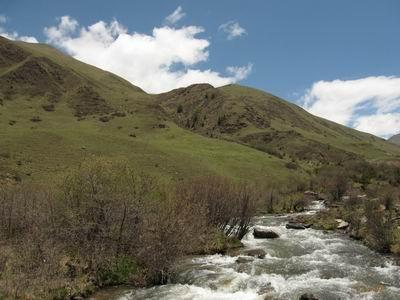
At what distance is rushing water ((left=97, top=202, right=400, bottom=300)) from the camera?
91.5 ft

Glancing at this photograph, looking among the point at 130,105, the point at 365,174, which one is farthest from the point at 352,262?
the point at 130,105

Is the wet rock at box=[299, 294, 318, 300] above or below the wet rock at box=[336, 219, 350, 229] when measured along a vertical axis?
below

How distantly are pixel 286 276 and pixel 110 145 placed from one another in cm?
7275

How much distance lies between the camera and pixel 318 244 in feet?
150

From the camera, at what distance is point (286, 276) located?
32.6m

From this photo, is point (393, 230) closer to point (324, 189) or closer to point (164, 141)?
point (324, 189)

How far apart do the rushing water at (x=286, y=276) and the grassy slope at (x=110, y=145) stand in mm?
37853

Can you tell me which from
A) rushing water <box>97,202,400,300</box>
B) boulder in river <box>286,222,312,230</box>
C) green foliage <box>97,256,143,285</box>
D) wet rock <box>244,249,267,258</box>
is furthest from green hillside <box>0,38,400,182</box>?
boulder in river <box>286,222,312,230</box>

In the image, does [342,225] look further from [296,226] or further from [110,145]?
[110,145]

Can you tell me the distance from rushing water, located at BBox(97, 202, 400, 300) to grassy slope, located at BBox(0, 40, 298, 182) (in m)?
37.9

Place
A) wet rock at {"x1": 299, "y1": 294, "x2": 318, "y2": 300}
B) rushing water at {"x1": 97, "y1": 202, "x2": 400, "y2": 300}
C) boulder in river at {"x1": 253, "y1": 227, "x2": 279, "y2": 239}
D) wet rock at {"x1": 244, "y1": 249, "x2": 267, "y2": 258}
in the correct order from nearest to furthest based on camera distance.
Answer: wet rock at {"x1": 299, "y1": 294, "x2": 318, "y2": 300}
rushing water at {"x1": 97, "y1": 202, "x2": 400, "y2": 300}
wet rock at {"x1": 244, "y1": 249, "x2": 267, "y2": 258}
boulder in river at {"x1": 253, "y1": 227, "x2": 279, "y2": 239}

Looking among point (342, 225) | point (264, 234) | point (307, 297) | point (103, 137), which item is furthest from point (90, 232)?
point (103, 137)

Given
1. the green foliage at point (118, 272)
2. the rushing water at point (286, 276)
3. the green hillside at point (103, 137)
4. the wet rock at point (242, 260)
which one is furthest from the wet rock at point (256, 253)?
the green hillside at point (103, 137)

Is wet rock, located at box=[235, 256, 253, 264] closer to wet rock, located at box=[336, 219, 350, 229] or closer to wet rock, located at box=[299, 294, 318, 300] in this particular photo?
wet rock, located at box=[299, 294, 318, 300]
